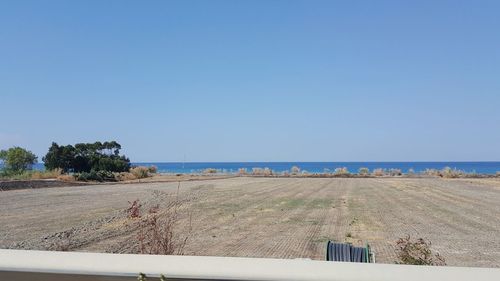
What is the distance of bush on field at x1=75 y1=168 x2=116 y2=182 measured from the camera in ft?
131

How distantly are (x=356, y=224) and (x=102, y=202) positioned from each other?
11654 mm

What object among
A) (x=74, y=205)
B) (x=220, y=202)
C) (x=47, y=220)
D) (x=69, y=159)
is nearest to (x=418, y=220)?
(x=220, y=202)

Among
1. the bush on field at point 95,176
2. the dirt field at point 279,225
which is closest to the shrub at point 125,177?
the bush on field at point 95,176

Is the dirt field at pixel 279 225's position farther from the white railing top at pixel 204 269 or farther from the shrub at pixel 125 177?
the shrub at pixel 125 177

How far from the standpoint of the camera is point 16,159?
4491cm

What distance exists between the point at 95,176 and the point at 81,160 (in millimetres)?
8270

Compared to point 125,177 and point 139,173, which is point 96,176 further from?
point 139,173

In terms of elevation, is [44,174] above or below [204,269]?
above

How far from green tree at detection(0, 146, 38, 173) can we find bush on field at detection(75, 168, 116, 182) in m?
6.90

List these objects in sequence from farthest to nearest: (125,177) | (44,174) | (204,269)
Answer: (125,177), (44,174), (204,269)

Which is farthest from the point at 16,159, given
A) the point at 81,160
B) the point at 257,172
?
the point at 257,172

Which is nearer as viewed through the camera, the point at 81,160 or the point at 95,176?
the point at 95,176

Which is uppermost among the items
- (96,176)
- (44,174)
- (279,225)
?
(44,174)

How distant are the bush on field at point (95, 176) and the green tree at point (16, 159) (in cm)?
690
